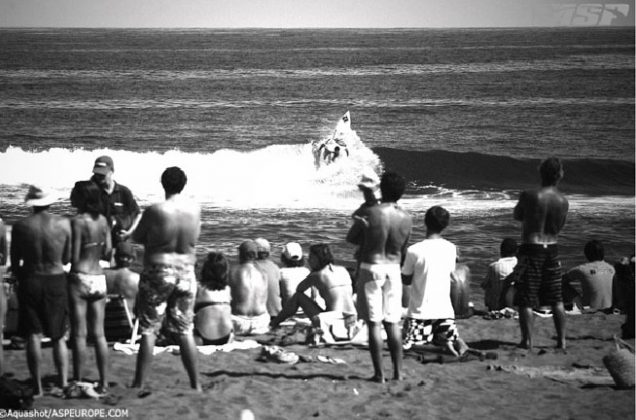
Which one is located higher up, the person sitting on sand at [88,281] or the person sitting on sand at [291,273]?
the person sitting on sand at [88,281]

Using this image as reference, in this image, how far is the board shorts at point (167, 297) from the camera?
7.15 meters

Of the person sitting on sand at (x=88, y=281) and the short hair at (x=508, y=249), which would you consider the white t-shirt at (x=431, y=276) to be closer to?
the short hair at (x=508, y=249)

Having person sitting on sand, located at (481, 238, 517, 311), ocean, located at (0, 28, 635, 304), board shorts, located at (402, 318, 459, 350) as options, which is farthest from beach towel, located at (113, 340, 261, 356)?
ocean, located at (0, 28, 635, 304)

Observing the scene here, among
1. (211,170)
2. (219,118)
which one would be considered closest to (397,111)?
(219,118)

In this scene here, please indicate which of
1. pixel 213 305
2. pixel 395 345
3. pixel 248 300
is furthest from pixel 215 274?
pixel 395 345

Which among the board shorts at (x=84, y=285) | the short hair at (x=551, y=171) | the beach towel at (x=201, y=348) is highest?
the short hair at (x=551, y=171)

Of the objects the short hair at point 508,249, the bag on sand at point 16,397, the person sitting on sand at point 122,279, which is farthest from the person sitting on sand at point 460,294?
the bag on sand at point 16,397

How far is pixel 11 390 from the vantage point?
6.73 meters

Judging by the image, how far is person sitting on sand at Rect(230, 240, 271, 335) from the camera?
356 inches

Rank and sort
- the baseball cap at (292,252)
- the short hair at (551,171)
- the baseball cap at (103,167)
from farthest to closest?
the baseball cap at (292,252)
the short hair at (551,171)
the baseball cap at (103,167)

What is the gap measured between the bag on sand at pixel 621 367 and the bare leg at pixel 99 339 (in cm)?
355

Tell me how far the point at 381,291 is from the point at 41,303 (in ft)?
7.59

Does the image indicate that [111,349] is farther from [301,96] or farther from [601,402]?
[301,96]

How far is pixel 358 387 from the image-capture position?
7.63 metres
